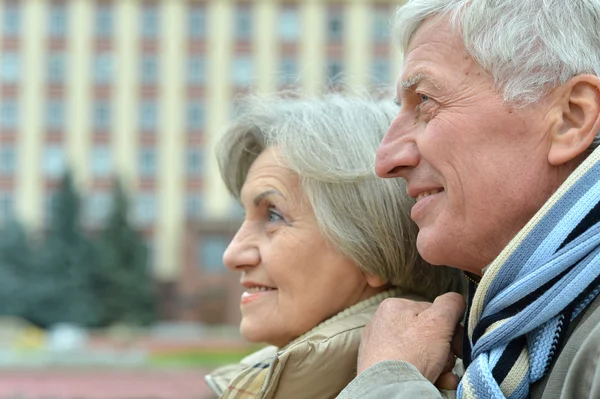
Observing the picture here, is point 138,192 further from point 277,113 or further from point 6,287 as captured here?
point 277,113

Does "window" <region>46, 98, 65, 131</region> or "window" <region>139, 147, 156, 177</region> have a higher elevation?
"window" <region>46, 98, 65, 131</region>

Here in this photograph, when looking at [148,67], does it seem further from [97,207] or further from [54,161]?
[97,207]

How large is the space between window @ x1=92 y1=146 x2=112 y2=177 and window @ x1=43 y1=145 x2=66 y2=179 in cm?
135

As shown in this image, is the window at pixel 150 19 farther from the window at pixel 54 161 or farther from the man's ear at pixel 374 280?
the man's ear at pixel 374 280

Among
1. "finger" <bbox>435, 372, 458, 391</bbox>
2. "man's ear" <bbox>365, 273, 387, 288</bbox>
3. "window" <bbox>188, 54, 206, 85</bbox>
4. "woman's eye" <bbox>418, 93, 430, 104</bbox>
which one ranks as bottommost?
"finger" <bbox>435, 372, 458, 391</bbox>

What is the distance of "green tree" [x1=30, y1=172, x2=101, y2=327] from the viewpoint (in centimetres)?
3631

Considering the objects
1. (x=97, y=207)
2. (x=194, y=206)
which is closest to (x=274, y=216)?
(x=194, y=206)

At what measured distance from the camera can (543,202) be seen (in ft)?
4.87

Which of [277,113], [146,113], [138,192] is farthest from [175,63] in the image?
[277,113]

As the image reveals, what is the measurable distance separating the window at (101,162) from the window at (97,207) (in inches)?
47.1

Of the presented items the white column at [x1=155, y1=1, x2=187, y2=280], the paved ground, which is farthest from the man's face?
the white column at [x1=155, y1=1, x2=187, y2=280]

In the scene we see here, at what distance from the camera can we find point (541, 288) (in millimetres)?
1352

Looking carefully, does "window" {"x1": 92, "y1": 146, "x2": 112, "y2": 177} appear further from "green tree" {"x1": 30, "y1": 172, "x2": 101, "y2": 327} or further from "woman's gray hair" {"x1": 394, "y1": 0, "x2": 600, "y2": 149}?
"woman's gray hair" {"x1": 394, "y1": 0, "x2": 600, "y2": 149}

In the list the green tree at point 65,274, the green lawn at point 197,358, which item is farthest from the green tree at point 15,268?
the green lawn at point 197,358
